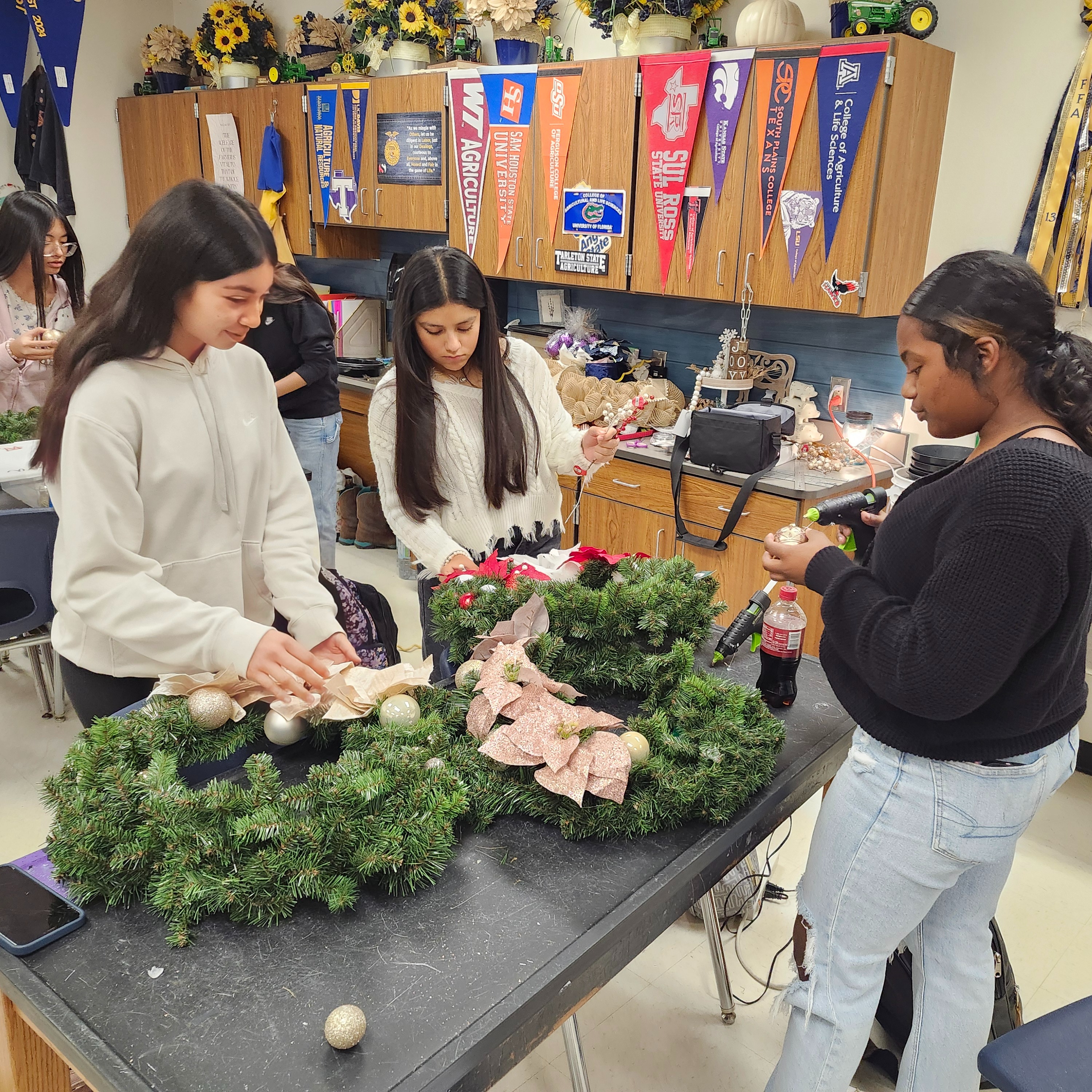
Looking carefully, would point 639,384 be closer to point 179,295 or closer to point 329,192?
point 329,192

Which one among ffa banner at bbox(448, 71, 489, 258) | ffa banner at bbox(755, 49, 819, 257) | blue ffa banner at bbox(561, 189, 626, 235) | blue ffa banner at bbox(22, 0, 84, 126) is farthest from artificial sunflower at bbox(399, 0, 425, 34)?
blue ffa banner at bbox(22, 0, 84, 126)

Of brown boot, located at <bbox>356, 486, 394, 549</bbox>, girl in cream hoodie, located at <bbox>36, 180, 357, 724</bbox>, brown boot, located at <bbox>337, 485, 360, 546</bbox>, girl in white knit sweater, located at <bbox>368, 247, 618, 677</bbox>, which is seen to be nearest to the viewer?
girl in cream hoodie, located at <bbox>36, 180, 357, 724</bbox>

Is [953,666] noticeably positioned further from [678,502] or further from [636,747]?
[678,502]

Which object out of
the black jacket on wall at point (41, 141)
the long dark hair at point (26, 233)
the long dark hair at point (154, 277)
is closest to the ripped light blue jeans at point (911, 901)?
the long dark hair at point (154, 277)

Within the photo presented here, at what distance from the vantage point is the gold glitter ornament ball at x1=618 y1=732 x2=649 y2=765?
1203 millimetres

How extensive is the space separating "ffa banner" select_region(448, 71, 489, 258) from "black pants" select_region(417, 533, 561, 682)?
2225 mm

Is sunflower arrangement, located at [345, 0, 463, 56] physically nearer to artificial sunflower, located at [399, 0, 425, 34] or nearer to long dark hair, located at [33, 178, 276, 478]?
artificial sunflower, located at [399, 0, 425, 34]

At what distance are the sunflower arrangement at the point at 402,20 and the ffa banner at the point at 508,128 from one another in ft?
1.92

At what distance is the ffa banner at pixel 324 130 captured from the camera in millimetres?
4449

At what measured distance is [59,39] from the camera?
212 inches

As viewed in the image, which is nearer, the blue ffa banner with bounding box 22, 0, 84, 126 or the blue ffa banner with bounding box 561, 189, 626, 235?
the blue ffa banner with bounding box 561, 189, 626, 235

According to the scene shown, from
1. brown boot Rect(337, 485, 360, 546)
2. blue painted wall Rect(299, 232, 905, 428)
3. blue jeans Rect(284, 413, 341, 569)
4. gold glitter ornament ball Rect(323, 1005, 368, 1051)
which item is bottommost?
brown boot Rect(337, 485, 360, 546)

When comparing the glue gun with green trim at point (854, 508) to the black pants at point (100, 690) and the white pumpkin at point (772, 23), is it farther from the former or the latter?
the white pumpkin at point (772, 23)

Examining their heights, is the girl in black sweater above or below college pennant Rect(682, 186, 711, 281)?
below
